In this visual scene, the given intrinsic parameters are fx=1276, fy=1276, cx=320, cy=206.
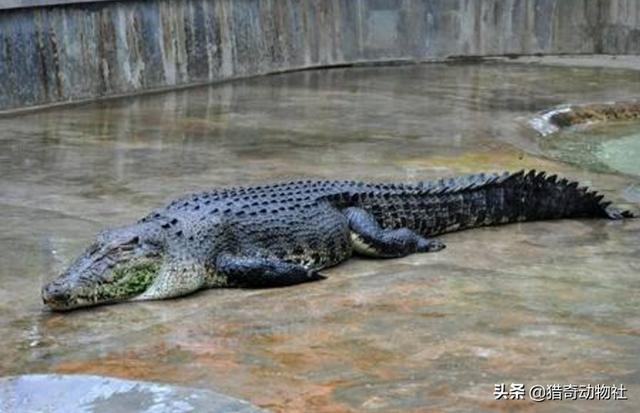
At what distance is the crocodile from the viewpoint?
453 centimetres

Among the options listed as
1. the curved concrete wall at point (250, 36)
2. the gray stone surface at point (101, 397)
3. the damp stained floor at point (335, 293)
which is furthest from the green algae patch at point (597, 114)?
the gray stone surface at point (101, 397)

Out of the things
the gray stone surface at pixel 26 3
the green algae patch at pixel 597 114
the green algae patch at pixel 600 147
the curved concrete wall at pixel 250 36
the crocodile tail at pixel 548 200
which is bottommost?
the green algae patch at pixel 600 147

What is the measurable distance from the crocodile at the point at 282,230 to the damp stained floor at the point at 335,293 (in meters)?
0.09

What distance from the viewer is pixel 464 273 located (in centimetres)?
490

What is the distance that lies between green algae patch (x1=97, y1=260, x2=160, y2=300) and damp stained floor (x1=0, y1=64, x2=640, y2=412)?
3.2 inches

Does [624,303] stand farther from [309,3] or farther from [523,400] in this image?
[309,3]

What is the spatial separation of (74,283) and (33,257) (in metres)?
0.73

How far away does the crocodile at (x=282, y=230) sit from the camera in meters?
4.53

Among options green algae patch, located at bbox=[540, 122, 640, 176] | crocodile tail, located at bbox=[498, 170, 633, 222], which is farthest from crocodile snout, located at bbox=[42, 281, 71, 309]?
green algae patch, located at bbox=[540, 122, 640, 176]

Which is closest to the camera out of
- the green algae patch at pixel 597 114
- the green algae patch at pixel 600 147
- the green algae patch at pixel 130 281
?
the green algae patch at pixel 130 281

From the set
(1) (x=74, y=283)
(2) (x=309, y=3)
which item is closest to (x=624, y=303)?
(1) (x=74, y=283)

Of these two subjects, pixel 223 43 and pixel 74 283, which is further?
pixel 223 43

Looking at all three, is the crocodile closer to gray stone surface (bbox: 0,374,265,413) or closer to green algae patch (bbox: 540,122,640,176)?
gray stone surface (bbox: 0,374,265,413)

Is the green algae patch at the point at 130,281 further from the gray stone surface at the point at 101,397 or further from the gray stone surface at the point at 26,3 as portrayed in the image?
the gray stone surface at the point at 26,3
